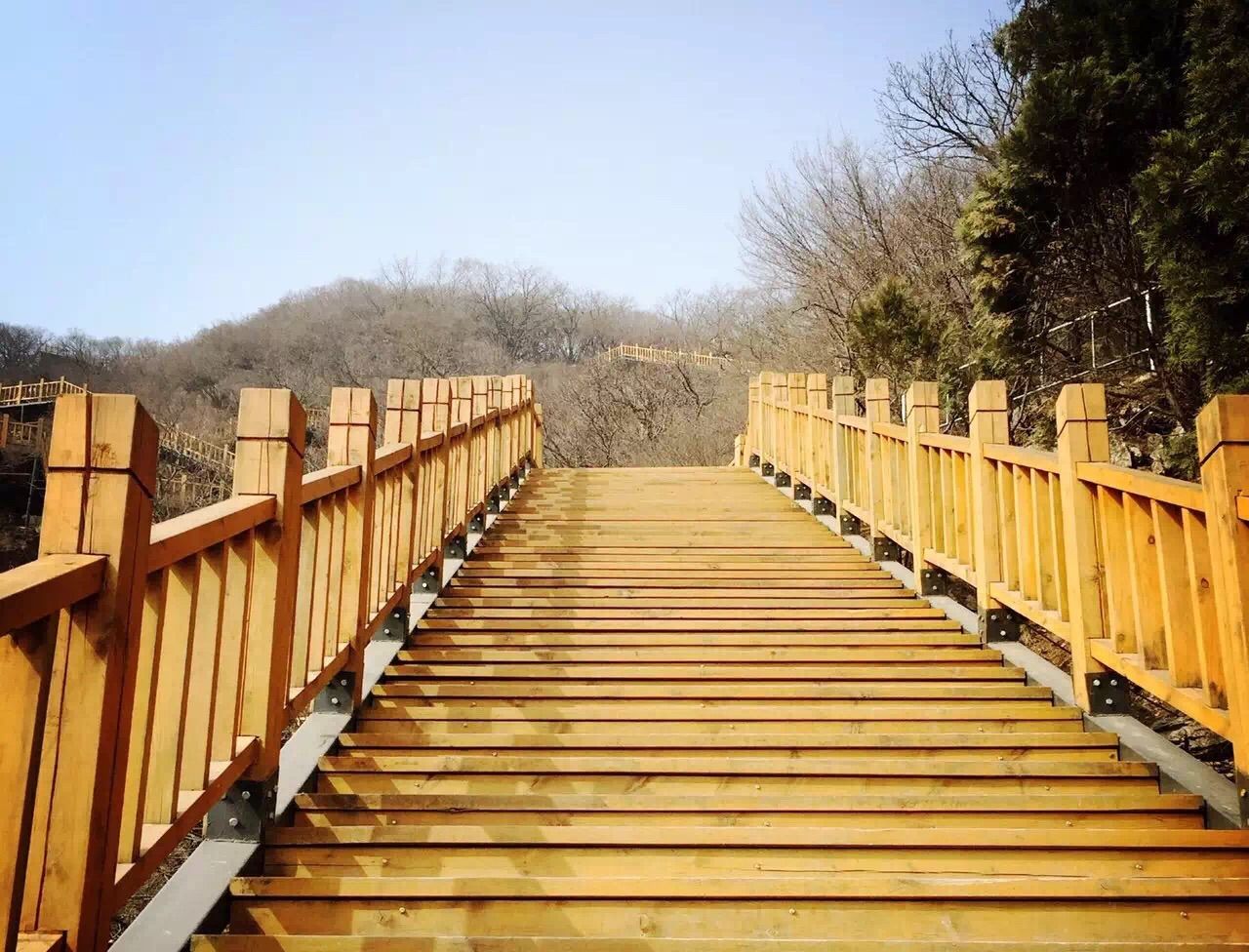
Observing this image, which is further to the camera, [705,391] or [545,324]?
[545,324]

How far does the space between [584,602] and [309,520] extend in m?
2.20

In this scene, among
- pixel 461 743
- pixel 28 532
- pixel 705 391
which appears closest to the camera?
pixel 461 743

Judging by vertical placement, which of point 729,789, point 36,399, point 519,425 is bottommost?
point 729,789

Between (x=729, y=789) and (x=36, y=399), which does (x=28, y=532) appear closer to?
(x=36, y=399)

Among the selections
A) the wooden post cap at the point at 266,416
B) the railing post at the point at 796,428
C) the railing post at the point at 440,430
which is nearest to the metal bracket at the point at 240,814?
the wooden post cap at the point at 266,416

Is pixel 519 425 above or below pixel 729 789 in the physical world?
above

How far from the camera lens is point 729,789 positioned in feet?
8.71

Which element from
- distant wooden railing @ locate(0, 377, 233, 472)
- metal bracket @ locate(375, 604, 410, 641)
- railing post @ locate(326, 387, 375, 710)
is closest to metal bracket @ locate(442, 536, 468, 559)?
metal bracket @ locate(375, 604, 410, 641)

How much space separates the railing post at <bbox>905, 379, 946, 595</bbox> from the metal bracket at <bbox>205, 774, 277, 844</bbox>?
3949mm

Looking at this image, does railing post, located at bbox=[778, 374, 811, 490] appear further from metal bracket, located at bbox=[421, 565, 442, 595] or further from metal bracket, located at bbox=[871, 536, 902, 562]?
metal bracket, located at bbox=[421, 565, 442, 595]

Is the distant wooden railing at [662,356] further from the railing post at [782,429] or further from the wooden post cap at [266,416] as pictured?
the wooden post cap at [266,416]

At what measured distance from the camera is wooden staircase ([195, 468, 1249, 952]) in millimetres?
1993

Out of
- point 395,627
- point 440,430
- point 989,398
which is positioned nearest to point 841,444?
point 989,398

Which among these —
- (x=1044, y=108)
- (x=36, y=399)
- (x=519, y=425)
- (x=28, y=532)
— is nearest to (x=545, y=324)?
(x=36, y=399)
